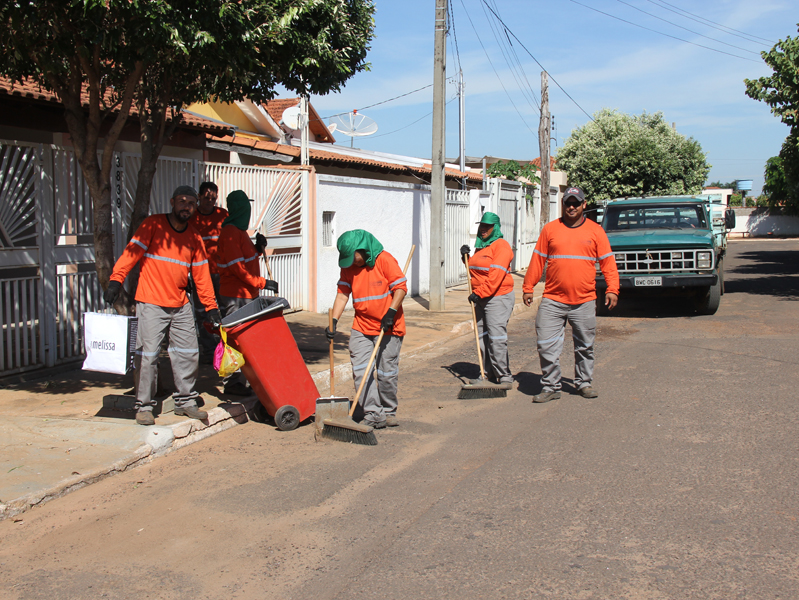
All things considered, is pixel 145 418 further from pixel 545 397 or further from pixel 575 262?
pixel 575 262

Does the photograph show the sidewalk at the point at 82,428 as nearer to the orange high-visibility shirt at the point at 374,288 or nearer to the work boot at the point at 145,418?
the work boot at the point at 145,418

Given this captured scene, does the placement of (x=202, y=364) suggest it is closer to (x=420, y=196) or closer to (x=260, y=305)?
(x=260, y=305)

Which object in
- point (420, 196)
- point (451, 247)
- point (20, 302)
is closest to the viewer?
→ point (20, 302)

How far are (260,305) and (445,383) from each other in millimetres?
2544

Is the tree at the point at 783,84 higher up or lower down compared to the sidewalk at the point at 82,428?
higher up

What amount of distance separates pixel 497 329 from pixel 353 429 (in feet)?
7.63

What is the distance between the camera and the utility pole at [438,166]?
1262cm

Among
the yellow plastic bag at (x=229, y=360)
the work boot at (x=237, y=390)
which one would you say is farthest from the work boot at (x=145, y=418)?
the work boot at (x=237, y=390)

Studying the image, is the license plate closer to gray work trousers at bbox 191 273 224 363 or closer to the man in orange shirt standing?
the man in orange shirt standing

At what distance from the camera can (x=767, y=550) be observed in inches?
142

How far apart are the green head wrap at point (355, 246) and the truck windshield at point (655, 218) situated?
353 inches

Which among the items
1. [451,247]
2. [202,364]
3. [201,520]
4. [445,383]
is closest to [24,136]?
[202,364]

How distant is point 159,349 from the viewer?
5891 mm

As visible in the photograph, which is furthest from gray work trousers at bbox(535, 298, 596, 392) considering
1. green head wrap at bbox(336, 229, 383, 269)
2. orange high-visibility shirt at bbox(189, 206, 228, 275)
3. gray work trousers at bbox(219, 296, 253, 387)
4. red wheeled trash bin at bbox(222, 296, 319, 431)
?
orange high-visibility shirt at bbox(189, 206, 228, 275)
